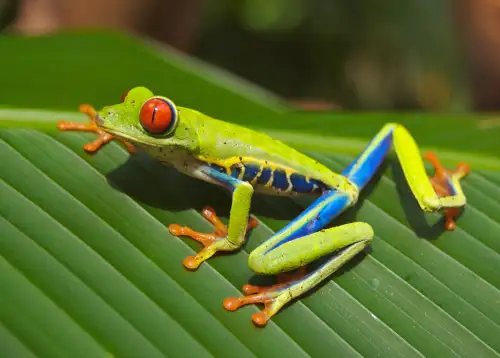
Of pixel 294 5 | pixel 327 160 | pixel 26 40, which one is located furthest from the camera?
pixel 294 5

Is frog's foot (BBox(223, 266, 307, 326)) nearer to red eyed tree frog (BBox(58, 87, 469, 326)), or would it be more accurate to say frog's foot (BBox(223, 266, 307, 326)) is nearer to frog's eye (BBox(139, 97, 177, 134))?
red eyed tree frog (BBox(58, 87, 469, 326))

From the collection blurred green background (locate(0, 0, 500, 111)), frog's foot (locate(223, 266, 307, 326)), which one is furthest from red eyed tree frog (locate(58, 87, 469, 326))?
blurred green background (locate(0, 0, 500, 111))

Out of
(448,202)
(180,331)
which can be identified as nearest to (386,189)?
(448,202)

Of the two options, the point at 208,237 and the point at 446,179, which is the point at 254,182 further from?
the point at 446,179

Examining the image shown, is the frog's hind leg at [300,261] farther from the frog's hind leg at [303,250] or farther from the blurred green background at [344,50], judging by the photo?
the blurred green background at [344,50]

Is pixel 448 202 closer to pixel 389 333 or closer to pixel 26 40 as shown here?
pixel 389 333

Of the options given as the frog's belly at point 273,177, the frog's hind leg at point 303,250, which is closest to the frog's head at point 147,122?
the frog's belly at point 273,177
